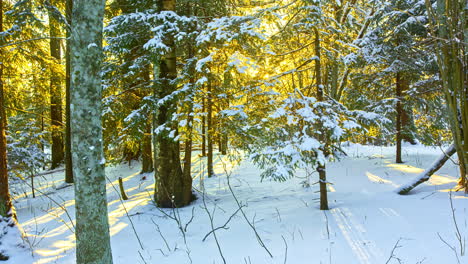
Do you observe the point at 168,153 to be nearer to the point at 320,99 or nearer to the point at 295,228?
the point at 295,228

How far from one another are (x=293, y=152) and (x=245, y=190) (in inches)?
174

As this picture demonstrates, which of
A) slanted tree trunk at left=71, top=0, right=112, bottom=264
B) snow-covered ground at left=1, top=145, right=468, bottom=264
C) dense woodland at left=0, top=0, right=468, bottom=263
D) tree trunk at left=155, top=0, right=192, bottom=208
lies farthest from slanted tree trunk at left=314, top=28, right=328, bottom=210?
slanted tree trunk at left=71, top=0, right=112, bottom=264

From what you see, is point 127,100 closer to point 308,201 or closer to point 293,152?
point 293,152

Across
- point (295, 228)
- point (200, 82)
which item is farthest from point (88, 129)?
point (295, 228)

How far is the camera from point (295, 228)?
4.98m

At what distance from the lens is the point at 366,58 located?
961 cm

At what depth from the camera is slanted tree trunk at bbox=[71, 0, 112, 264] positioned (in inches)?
108

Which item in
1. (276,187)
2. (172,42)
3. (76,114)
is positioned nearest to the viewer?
(76,114)

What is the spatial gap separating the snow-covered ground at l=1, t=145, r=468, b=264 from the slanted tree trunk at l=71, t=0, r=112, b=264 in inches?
29.0

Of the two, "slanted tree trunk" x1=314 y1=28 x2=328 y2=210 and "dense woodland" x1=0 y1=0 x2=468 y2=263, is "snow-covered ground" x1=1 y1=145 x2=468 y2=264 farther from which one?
"dense woodland" x1=0 y1=0 x2=468 y2=263

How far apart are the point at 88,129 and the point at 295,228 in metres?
4.06

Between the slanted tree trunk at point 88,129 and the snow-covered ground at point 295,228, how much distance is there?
0.74 metres

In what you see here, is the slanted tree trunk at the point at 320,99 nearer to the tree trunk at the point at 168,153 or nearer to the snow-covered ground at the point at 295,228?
the snow-covered ground at the point at 295,228

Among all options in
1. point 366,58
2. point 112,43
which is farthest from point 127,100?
point 366,58
